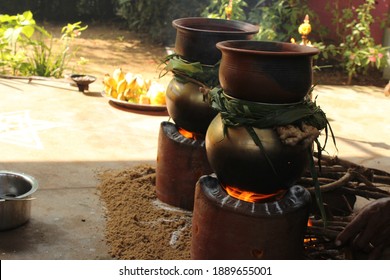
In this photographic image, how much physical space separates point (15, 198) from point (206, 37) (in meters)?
1.67

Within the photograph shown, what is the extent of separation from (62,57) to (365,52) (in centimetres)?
471

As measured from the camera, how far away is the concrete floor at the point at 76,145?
12.7ft

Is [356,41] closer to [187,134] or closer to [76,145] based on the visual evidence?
[76,145]

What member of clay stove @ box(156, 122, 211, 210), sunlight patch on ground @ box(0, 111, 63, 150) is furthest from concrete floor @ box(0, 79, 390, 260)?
clay stove @ box(156, 122, 211, 210)

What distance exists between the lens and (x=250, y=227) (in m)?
3.06

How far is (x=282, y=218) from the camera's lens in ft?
10.1

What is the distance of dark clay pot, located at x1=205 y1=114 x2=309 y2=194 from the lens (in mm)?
3021

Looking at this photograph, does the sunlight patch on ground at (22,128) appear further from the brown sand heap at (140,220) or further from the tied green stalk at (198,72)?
the tied green stalk at (198,72)

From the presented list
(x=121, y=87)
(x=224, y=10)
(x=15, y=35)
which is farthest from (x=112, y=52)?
(x=121, y=87)

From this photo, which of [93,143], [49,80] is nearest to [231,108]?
[93,143]

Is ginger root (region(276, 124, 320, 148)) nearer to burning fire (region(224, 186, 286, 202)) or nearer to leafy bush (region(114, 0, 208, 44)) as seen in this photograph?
burning fire (region(224, 186, 286, 202))

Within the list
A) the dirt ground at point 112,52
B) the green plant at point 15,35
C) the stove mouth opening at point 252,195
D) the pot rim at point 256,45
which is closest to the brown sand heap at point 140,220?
the stove mouth opening at point 252,195

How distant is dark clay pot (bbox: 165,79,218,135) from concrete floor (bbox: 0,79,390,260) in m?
0.91
